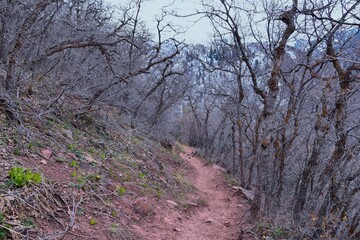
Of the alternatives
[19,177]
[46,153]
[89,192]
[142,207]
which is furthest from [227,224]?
[19,177]

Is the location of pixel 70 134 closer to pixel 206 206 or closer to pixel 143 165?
pixel 143 165

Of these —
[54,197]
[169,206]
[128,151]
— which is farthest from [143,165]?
[54,197]

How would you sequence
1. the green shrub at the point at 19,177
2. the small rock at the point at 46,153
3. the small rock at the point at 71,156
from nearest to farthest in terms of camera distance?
the green shrub at the point at 19,177, the small rock at the point at 46,153, the small rock at the point at 71,156

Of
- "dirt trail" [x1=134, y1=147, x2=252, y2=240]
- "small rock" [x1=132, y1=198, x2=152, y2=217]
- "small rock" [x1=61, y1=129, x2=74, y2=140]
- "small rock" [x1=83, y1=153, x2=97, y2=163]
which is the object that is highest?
"small rock" [x1=61, y1=129, x2=74, y2=140]

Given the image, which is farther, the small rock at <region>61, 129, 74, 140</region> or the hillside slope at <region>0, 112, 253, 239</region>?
the small rock at <region>61, 129, 74, 140</region>

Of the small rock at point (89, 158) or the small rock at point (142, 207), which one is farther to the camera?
the small rock at point (89, 158)

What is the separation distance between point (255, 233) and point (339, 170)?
73.2 inches

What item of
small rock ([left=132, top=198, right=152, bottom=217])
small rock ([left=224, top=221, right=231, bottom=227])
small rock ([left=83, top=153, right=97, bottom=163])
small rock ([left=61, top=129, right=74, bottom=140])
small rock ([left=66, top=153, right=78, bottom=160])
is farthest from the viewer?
small rock ([left=224, top=221, right=231, bottom=227])

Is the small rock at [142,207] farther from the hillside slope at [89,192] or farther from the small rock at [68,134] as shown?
the small rock at [68,134]

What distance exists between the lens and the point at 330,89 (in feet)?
22.1

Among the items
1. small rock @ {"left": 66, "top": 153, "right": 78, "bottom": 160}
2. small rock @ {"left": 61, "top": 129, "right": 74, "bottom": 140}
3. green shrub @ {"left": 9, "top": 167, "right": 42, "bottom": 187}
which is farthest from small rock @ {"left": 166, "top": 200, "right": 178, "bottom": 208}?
green shrub @ {"left": 9, "top": 167, "right": 42, "bottom": 187}

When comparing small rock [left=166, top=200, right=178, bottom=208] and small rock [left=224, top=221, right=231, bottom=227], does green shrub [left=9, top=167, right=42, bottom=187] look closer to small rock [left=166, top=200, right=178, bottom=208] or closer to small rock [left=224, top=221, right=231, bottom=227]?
small rock [left=166, top=200, right=178, bottom=208]

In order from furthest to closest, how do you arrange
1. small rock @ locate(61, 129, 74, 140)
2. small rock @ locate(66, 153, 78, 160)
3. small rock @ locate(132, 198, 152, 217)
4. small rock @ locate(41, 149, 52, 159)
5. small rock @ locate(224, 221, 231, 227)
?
small rock @ locate(224, 221, 231, 227) → small rock @ locate(61, 129, 74, 140) → small rock @ locate(66, 153, 78, 160) → small rock @ locate(132, 198, 152, 217) → small rock @ locate(41, 149, 52, 159)

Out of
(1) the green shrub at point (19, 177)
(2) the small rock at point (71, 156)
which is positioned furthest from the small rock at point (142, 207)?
(1) the green shrub at point (19, 177)
